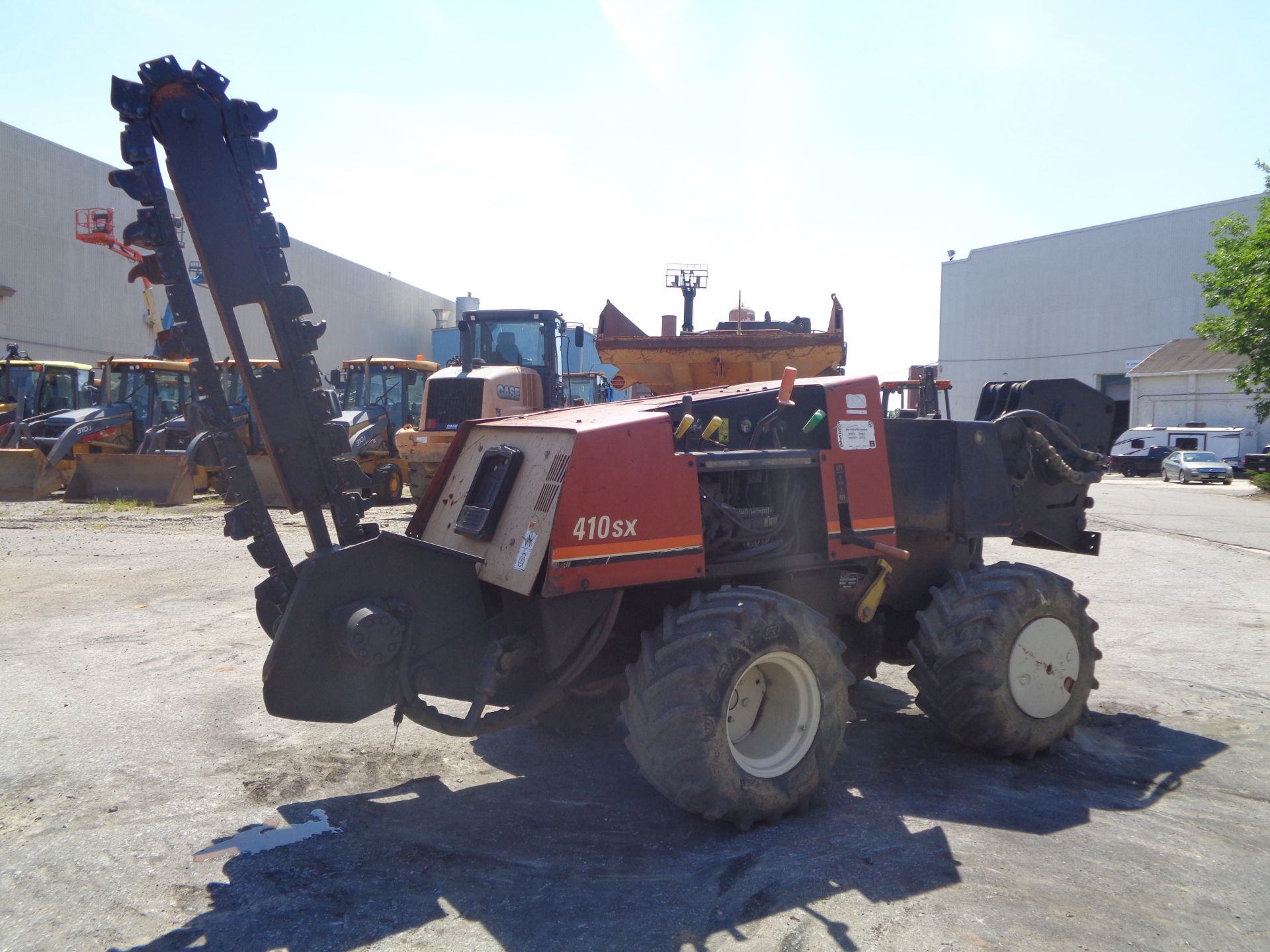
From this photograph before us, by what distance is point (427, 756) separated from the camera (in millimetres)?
5422

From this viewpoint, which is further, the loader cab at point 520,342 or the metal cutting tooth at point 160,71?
the loader cab at point 520,342

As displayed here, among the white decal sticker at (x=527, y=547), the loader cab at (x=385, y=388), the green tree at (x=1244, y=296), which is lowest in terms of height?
the white decal sticker at (x=527, y=547)

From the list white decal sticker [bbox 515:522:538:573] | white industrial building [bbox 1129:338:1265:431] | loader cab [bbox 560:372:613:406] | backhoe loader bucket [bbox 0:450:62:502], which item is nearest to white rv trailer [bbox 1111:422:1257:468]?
white industrial building [bbox 1129:338:1265:431]

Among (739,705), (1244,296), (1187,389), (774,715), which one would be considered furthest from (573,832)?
(1187,389)

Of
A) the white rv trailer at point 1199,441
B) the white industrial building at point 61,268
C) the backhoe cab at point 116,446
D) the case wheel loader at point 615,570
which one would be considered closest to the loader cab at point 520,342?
the backhoe cab at point 116,446

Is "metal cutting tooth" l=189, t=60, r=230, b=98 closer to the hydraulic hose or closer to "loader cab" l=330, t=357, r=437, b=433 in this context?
the hydraulic hose

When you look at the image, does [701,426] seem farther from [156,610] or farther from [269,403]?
[156,610]

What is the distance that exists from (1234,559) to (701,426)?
11866mm

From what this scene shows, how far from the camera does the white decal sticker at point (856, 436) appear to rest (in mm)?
5199

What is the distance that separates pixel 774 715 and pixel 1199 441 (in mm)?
42888

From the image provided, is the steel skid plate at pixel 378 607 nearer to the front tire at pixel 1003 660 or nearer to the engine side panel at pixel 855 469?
the engine side panel at pixel 855 469

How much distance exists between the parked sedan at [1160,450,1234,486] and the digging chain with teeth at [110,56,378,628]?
38.5 meters

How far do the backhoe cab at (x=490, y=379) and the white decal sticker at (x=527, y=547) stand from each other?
10.8 meters

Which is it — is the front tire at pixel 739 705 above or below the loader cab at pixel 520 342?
below
